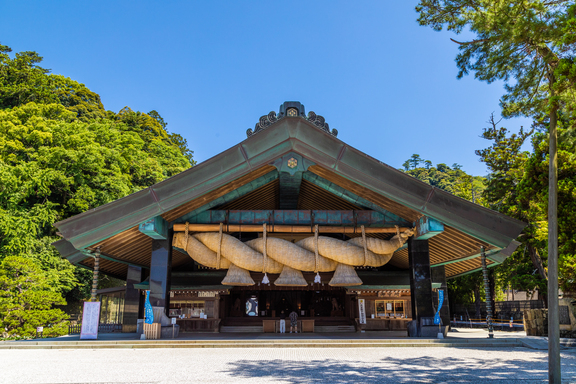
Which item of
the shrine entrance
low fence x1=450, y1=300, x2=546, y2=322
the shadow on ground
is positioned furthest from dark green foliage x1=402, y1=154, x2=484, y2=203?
the shadow on ground

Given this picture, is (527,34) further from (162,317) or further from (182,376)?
(162,317)

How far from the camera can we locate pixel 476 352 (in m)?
9.41

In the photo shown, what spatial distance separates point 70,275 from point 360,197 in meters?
21.4

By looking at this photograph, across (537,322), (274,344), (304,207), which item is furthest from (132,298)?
(537,322)

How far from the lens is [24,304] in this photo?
17.4 meters

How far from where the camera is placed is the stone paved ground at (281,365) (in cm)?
635

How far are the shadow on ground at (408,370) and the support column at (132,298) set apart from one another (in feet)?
36.2

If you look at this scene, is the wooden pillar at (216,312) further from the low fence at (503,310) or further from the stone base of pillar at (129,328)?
the low fence at (503,310)

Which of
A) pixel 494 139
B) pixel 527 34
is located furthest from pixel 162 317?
pixel 494 139

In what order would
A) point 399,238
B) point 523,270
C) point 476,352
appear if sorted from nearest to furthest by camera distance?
1. point 476,352
2. point 399,238
3. point 523,270

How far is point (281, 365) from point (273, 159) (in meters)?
5.50

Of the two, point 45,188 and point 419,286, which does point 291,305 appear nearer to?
point 419,286

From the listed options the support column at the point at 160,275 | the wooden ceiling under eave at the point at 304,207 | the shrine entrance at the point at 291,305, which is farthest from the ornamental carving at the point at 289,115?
the shrine entrance at the point at 291,305

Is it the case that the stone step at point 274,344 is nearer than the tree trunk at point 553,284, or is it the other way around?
the tree trunk at point 553,284
